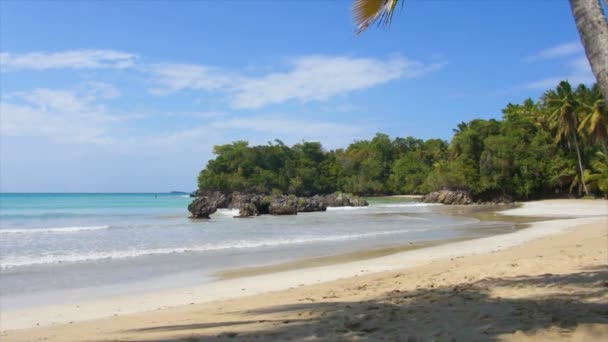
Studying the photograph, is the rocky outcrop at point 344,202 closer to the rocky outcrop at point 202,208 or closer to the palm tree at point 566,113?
the rocky outcrop at point 202,208

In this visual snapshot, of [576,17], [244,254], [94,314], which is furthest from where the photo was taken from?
[244,254]

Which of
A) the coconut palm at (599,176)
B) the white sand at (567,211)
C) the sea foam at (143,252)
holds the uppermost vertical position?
the coconut palm at (599,176)

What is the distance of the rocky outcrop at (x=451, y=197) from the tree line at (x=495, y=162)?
2.53 ft

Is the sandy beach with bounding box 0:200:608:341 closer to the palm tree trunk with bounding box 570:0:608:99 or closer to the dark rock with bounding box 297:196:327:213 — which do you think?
the palm tree trunk with bounding box 570:0:608:99

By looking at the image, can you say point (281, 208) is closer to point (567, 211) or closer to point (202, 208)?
point (202, 208)

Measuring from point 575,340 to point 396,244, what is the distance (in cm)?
1344

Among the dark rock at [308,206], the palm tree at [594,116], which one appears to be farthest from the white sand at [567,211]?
the dark rock at [308,206]

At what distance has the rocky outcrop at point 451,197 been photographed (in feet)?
187

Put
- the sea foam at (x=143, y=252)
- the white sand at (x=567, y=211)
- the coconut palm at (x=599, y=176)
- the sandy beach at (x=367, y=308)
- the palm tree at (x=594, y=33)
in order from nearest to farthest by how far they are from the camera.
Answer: the palm tree at (x=594, y=33) → the sandy beach at (x=367, y=308) → the sea foam at (x=143, y=252) → the white sand at (x=567, y=211) → the coconut palm at (x=599, y=176)

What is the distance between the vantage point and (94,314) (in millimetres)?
7602

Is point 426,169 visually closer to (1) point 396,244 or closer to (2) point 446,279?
(1) point 396,244

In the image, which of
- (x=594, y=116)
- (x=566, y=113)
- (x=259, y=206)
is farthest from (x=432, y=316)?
(x=566, y=113)

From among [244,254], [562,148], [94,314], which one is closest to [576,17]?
[94,314]

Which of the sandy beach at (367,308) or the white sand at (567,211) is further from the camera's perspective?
the white sand at (567,211)
